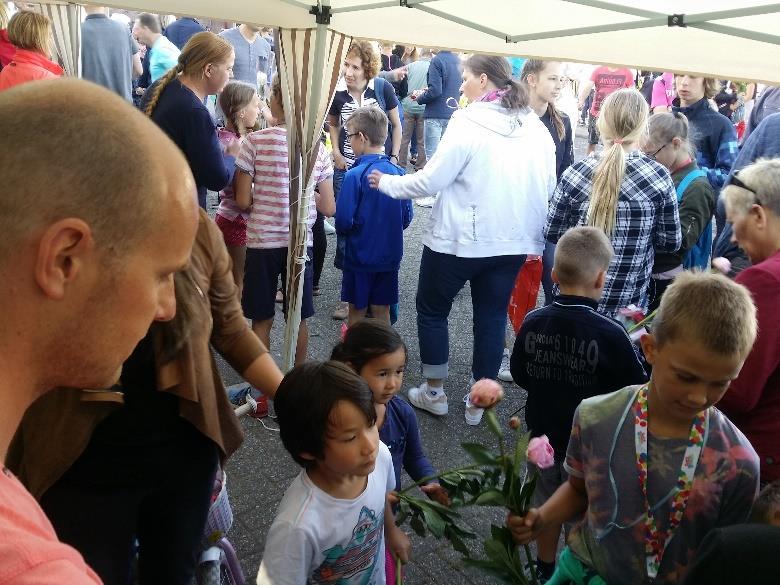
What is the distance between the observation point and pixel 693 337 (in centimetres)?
175

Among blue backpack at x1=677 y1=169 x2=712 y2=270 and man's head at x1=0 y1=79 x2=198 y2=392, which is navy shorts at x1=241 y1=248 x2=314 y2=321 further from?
man's head at x1=0 y1=79 x2=198 y2=392

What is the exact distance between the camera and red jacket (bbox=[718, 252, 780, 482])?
2.12 m

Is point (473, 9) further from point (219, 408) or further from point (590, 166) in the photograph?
point (219, 408)

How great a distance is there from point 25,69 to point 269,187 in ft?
6.99

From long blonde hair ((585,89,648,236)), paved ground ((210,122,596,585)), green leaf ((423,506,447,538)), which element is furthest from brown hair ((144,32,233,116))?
green leaf ((423,506,447,538))

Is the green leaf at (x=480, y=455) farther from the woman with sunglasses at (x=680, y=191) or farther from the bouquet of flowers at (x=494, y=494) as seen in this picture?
the woman with sunglasses at (x=680, y=191)

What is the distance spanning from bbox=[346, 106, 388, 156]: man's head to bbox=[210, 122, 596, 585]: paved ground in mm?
1481

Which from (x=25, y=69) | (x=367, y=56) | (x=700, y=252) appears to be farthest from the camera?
(x=367, y=56)

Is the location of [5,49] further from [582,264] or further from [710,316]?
[710,316]

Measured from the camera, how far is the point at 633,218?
356 cm

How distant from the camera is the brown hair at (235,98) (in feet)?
15.2

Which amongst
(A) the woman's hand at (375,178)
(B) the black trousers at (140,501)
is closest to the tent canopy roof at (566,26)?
(A) the woman's hand at (375,178)

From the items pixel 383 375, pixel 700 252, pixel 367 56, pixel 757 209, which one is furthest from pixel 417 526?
pixel 367 56

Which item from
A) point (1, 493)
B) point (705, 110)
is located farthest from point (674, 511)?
point (705, 110)
